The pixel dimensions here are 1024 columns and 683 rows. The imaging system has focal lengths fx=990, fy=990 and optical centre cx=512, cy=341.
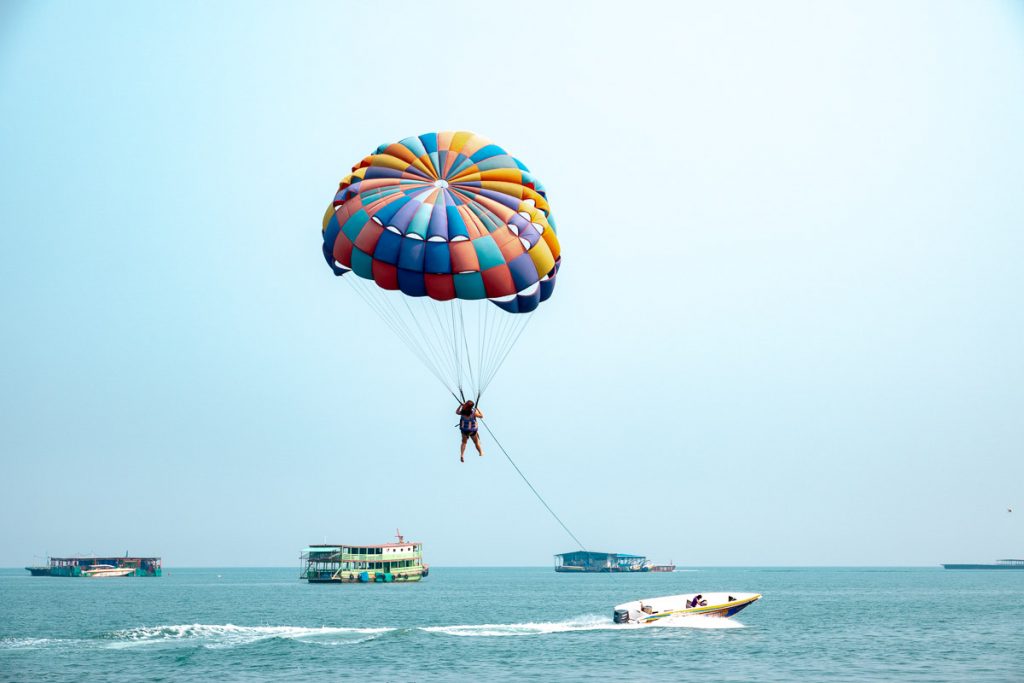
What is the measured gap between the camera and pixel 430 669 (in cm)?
3659

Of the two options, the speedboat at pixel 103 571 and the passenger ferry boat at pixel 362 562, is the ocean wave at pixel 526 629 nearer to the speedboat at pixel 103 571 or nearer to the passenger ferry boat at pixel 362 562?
the passenger ferry boat at pixel 362 562

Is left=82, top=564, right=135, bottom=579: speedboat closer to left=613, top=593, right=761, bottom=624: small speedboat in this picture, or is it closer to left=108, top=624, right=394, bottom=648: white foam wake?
left=108, top=624, right=394, bottom=648: white foam wake

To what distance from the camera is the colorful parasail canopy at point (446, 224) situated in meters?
27.7

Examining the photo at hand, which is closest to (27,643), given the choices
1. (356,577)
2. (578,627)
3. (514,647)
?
(514,647)

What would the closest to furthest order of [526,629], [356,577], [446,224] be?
[446,224], [526,629], [356,577]

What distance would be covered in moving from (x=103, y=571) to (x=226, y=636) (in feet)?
420

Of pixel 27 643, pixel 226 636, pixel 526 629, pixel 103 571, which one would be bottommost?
pixel 27 643

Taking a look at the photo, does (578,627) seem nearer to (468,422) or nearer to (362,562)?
(468,422)

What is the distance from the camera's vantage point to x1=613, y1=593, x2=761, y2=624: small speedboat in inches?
1906

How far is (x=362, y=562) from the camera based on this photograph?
115 meters

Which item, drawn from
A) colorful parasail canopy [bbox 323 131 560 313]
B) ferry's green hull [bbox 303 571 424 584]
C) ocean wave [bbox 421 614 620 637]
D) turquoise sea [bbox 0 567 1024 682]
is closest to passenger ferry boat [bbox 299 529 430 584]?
ferry's green hull [bbox 303 571 424 584]

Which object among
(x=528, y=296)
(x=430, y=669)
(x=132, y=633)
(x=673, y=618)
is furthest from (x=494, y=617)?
(x=528, y=296)

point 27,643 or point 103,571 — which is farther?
point 103,571

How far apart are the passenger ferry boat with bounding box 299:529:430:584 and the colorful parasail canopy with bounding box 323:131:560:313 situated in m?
85.3
